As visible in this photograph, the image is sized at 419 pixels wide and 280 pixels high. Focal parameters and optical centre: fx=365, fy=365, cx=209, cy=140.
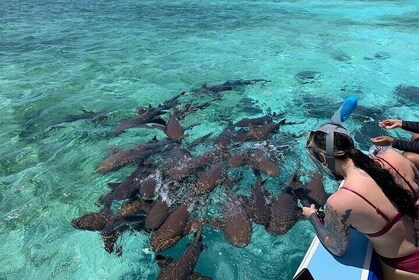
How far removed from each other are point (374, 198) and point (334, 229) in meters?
0.57

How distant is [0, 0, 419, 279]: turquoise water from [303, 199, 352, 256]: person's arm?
1772mm

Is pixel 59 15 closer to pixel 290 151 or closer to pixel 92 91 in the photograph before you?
pixel 92 91

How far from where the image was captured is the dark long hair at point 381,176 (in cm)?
310

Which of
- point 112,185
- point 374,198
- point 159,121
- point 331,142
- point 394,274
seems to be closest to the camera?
point 374,198

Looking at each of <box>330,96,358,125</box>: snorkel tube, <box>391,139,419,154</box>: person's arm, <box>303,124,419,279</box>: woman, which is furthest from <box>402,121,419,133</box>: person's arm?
<box>330,96,358,125</box>: snorkel tube

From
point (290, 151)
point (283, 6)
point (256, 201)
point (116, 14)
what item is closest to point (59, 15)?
point (116, 14)

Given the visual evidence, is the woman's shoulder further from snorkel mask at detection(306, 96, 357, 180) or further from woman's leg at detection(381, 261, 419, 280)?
woman's leg at detection(381, 261, 419, 280)

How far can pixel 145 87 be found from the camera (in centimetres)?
1269

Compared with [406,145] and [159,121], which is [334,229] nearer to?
[406,145]

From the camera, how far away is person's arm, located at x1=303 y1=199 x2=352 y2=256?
327 cm

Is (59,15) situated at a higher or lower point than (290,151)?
lower

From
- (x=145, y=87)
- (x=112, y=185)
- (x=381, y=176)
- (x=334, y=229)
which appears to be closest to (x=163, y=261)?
(x=112, y=185)

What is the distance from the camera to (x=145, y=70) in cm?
1418

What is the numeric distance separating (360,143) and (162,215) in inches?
203
